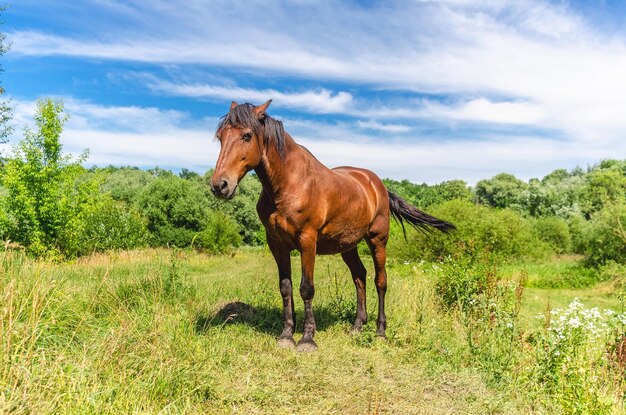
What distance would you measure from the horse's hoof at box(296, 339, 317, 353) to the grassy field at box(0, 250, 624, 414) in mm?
160

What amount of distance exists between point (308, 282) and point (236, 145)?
1.77m

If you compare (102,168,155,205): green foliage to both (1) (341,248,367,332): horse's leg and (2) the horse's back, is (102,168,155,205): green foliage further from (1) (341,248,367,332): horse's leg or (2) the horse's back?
(1) (341,248,367,332): horse's leg

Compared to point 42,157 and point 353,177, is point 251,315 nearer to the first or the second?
point 353,177

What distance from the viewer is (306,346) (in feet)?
15.5

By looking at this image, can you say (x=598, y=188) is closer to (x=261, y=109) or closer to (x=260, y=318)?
(x=260, y=318)

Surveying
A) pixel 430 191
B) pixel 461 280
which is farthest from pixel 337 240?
pixel 430 191

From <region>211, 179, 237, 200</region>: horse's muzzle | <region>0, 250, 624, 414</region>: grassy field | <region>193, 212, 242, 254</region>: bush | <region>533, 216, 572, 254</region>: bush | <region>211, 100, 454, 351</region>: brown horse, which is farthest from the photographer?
<region>533, 216, 572, 254</region>: bush

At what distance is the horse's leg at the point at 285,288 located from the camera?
482 centimetres

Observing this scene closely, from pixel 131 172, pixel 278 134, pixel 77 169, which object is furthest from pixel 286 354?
pixel 131 172

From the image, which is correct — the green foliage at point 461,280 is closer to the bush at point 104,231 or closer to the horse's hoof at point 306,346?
the horse's hoof at point 306,346

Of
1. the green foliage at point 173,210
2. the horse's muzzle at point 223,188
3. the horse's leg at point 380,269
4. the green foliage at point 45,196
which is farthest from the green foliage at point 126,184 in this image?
the horse's muzzle at point 223,188

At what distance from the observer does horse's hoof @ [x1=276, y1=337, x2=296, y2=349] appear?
15.5ft

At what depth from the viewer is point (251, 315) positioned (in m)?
5.76

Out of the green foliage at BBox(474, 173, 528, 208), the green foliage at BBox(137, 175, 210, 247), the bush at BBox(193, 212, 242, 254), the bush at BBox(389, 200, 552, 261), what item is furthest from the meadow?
the green foliage at BBox(474, 173, 528, 208)
